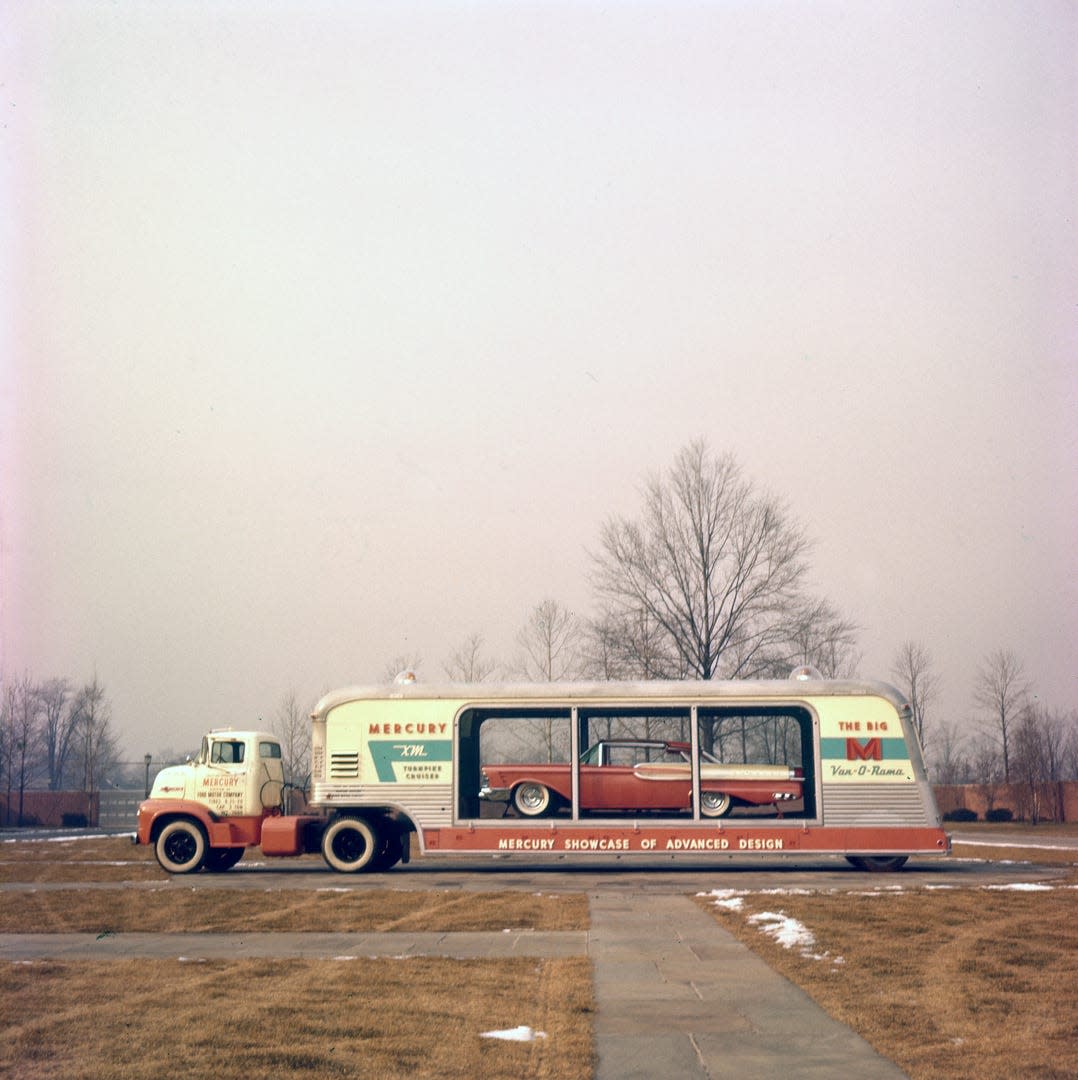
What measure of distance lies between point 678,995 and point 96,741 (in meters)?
58.0

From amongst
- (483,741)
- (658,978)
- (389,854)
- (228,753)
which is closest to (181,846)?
(228,753)

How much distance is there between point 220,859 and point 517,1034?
17.3 metres

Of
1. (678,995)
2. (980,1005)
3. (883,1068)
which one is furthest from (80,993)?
(980,1005)

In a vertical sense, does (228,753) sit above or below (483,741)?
below

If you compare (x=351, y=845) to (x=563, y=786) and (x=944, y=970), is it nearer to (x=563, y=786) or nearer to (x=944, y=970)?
(x=563, y=786)

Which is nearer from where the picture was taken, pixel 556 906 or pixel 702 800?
pixel 556 906

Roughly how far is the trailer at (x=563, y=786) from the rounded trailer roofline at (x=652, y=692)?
0.03 metres

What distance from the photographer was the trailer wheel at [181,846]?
23.9m

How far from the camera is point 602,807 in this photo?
24.0 meters

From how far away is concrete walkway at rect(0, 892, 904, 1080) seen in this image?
317 inches

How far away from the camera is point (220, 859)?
24.9m

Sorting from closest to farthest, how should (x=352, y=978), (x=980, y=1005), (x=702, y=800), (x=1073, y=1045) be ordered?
1. (x=1073, y=1045)
2. (x=980, y=1005)
3. (x=352, y=978)
4. (x=702, y=800)

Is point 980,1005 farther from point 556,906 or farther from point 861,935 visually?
point 556,906

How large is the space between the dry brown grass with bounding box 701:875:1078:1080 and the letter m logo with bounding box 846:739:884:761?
4.66 m
